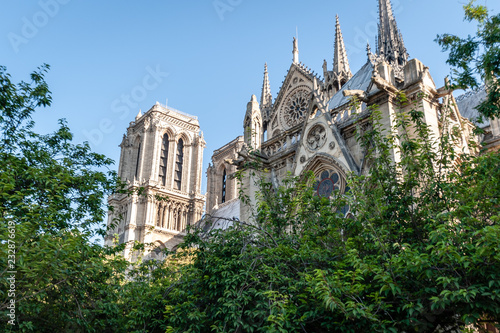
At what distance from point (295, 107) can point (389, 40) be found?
26123 millimetres

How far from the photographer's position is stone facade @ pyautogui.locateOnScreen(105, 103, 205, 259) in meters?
52.6

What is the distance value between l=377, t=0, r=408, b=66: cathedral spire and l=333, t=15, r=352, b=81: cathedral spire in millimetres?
14207

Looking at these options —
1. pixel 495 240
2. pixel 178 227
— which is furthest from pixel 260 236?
pixel 178 227

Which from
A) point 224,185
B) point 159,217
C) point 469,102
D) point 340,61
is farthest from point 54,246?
point 224,185

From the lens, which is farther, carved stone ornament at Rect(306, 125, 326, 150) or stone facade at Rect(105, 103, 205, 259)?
stone facade at Rect(105, 103, 205, 259)

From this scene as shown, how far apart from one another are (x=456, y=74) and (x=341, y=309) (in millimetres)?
5655

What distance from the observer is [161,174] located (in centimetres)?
5766

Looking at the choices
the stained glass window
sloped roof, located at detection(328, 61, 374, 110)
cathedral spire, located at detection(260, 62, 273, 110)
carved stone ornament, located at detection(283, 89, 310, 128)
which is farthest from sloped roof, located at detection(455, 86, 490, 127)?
cathedral spire, located at detection(260, 62, 273, 110)

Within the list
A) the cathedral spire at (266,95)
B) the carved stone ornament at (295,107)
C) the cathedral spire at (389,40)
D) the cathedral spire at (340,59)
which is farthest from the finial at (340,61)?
the cathedral spire at (389,40)

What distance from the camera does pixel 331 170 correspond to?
16234 mm

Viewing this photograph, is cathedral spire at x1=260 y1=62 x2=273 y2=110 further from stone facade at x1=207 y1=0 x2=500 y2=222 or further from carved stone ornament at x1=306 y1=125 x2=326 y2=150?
carved stone ornament at x1=306 y1=125 x2=326 y2=150

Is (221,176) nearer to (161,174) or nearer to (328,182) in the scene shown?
(161,174)

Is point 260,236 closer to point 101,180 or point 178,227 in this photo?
point 101,180

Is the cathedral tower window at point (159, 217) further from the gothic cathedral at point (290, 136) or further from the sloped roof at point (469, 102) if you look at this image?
the sloped roof at point (469, 102)
